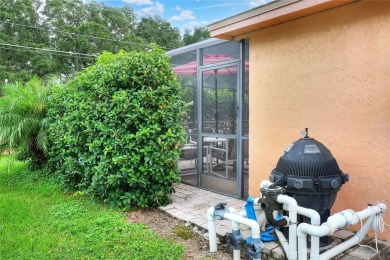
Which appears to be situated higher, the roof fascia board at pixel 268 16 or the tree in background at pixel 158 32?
the tree in background at pixel 158 32

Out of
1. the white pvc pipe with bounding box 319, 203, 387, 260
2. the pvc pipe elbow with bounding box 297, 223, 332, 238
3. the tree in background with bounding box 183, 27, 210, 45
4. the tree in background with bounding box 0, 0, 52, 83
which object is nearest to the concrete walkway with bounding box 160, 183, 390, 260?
the white pvc pipe with bounding box 319, 203, 387, 260

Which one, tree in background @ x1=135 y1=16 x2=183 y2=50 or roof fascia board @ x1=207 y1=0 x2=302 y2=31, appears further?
tree in background @ x1=135 y1=16 x2=183 y2=50

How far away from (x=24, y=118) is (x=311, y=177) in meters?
5.79

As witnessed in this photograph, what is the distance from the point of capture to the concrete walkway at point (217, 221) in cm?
279

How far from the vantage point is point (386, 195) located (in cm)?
298

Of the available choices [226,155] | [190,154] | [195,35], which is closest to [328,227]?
[226,155]

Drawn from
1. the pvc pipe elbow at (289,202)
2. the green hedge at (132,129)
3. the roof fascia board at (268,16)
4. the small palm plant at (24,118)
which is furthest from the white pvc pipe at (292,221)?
the small palm plant at (24,118)

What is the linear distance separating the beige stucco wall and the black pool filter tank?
494 mm

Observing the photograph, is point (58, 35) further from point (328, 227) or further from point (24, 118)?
point (328, 227)

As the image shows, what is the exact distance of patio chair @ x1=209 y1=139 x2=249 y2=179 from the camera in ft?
15.2

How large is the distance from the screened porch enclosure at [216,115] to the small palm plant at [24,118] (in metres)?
3.10

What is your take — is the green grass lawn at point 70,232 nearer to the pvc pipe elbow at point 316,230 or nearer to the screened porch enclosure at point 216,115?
the pvc pipe elbow at point 316,230

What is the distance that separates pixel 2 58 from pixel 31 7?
5.21 metres

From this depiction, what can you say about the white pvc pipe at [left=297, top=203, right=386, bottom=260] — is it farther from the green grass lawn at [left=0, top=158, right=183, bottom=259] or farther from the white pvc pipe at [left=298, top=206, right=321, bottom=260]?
the green grass lawn at [left=0, top=158, right=183, bottom=259]
